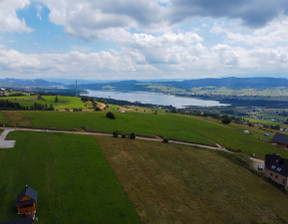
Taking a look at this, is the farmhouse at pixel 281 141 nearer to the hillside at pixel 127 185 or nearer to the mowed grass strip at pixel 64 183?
the hillside at pixel 127 185

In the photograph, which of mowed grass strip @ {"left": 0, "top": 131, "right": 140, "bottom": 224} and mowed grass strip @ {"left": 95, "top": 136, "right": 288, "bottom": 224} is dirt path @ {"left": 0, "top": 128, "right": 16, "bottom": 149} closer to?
mowed grass strip @ {"left": 0, "top": 131, "right": 140, "bottom": 224}

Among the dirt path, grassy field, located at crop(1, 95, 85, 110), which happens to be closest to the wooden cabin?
the dirt path

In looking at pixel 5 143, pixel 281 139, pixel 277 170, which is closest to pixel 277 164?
pixel 277 170

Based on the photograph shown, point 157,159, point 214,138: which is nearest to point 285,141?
point 214,138

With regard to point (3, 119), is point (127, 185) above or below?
below

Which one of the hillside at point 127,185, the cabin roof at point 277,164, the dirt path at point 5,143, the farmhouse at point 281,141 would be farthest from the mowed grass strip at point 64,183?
the farmhouse at point 281,141

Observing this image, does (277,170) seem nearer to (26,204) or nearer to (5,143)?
(26,204)

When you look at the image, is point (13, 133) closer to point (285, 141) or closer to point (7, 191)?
point (7, 191)
